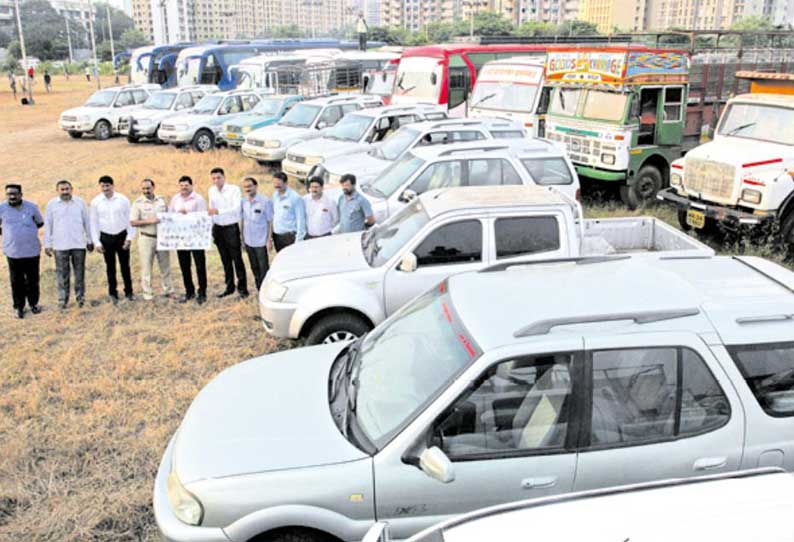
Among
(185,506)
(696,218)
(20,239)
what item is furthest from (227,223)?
(696,218)

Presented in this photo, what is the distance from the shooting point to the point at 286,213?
8961 mm

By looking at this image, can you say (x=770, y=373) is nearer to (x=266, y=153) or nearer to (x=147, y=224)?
(x=147, y=224)

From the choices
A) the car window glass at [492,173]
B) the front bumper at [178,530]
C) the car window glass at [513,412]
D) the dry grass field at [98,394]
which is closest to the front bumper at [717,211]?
the car window glass at [492,173]

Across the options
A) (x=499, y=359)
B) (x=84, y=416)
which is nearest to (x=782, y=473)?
(x=499, y=359)

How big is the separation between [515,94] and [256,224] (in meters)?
9.73

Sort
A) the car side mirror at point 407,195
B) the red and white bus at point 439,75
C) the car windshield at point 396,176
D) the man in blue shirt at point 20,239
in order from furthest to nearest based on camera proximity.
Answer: the red and white bus at point 439,75
the car windshield at point 396,176
the car side mirror at point 407,195
the man in blue shirt at point 20,239

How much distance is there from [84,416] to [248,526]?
11.1 ft

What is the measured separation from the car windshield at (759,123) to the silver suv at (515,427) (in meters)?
7.92

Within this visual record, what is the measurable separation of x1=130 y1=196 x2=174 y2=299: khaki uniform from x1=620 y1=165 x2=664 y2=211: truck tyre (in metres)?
8.57

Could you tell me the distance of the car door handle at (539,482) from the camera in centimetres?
367

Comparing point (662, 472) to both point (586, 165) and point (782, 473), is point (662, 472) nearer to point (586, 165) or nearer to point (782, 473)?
point (782, 473)

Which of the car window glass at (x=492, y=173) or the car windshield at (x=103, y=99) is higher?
the car window glass at (x=492, y=173)

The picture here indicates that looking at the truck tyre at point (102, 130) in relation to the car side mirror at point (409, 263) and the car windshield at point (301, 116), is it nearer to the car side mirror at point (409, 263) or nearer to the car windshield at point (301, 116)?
the car windshield at point (301, 116)

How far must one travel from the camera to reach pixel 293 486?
12.0 ft
